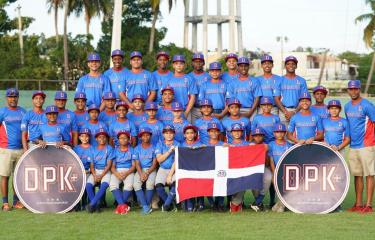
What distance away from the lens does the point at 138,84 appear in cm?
1145

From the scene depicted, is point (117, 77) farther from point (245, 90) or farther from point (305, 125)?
point (305, 125)

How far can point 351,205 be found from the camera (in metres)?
11.4

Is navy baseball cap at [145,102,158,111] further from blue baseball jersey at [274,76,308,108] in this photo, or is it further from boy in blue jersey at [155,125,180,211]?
blue baseball jersey at [274,76,308,108]

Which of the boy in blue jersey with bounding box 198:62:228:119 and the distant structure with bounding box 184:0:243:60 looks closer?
the boy in blue jersey with bounding box 198:62:228:119

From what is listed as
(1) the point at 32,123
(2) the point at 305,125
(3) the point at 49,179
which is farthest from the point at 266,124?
(1) the point at 32,123

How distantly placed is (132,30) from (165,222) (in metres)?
37.0

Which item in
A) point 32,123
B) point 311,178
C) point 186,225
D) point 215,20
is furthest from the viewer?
point 215,20

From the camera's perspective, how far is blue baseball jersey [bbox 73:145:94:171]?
10.7 metres

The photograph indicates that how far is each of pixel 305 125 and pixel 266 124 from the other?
1.93 ft

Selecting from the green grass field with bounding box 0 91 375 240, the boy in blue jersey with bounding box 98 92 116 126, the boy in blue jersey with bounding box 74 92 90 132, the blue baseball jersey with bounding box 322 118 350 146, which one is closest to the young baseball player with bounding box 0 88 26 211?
the green grass field with bounding box 0 91 375 240

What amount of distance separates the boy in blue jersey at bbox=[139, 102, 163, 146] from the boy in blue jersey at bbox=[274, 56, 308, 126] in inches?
73.1

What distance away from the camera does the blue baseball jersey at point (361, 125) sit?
1055 cm

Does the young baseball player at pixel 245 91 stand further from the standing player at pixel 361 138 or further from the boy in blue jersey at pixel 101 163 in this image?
the boy in blue jersey at pixel 101 163

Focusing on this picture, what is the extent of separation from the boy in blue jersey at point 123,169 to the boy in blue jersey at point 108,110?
0.58m
